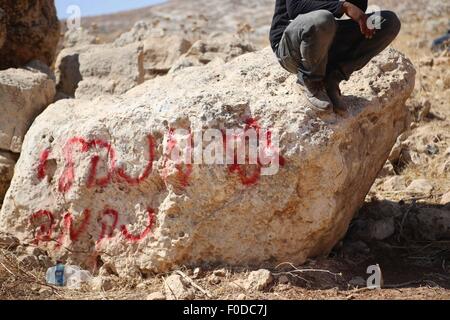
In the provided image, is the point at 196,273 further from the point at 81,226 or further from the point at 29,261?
the point at 29,261

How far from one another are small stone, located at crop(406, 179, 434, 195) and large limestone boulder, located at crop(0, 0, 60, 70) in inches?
146

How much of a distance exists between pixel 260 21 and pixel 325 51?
1173cm

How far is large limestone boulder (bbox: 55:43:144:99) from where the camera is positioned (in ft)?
20.9

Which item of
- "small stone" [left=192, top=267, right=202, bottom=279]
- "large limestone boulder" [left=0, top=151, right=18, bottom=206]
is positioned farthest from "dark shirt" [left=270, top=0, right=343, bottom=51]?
"large limestone boulder" [left=0, top=151, right=18, bottom=206]

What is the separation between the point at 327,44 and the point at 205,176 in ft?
3.40

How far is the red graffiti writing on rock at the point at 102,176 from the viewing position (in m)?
3.66

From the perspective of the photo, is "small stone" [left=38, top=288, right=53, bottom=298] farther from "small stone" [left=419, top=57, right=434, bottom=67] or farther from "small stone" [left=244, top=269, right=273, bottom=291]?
"small stone" [left=419, top=57, right=434, bottom=67]

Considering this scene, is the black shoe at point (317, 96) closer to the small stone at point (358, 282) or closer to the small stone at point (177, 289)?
the small stone at point (358, 282)

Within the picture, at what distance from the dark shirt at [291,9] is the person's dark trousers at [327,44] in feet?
0.22

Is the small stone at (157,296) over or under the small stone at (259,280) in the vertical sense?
under

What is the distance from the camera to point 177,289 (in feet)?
11.4

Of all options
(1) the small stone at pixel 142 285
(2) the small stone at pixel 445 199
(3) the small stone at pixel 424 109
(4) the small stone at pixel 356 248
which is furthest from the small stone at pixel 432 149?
(1) the small stone at pixel 142 285

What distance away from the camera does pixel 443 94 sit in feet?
24.4

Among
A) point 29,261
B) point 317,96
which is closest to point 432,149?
point 317,96
